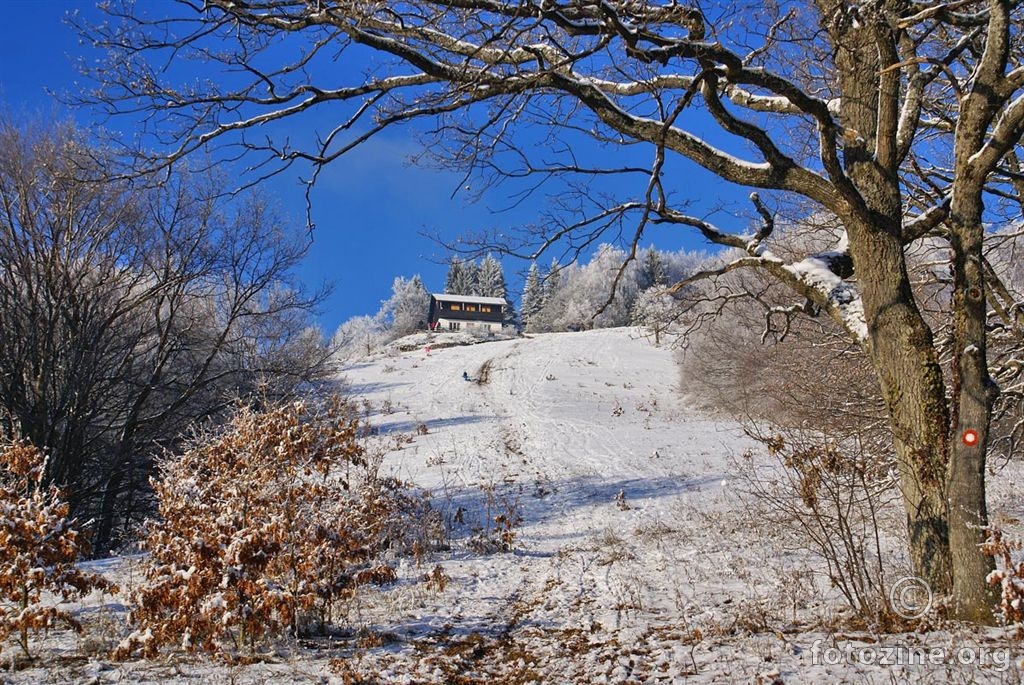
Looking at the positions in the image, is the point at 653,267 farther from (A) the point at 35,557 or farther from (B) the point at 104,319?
(A) the point at 35,557

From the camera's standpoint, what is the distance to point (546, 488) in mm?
14742

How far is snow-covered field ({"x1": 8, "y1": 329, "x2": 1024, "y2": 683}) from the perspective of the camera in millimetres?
3861

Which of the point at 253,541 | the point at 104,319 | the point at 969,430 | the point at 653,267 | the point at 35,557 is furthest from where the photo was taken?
the point at 653,267

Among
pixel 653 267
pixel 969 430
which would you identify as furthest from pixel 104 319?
pixel 653 267

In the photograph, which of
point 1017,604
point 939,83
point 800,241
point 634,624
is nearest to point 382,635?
point 634,624

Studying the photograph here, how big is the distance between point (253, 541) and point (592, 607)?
3.10 metres

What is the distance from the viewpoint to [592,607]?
5.90 metres

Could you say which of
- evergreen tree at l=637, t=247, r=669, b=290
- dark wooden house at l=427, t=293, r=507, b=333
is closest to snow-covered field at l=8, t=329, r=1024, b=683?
evergreen tree at l=637, t=247, r=669, b=290

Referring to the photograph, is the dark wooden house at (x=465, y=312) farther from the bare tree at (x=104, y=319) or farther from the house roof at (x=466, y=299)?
the bare tree at (x=104, y=319)

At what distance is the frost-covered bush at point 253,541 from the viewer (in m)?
4.25

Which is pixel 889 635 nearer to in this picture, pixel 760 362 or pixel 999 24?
pixel 999 24

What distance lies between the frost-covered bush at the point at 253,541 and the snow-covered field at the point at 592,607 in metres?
0.28

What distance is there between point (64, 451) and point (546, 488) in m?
9.58

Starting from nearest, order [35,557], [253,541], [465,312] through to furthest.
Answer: [253,541]
[35,557]
[465,312]
